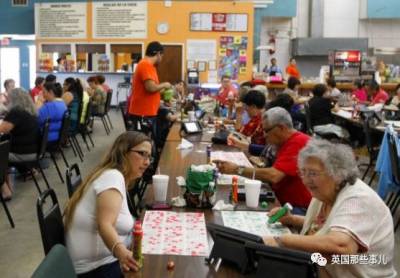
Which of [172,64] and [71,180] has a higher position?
[172,64]

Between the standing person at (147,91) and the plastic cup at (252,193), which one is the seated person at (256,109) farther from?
the plastic cup at (252,193)

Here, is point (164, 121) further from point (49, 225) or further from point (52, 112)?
point (49, 225)

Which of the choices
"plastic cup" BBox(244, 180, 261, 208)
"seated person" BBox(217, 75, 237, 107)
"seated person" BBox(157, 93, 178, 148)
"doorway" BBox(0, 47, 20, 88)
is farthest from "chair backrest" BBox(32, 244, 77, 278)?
"doorway" BBox(0, 47, 20, 88)

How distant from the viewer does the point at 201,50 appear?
12664 millimetres

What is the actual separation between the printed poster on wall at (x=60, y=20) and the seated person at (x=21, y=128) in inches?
338

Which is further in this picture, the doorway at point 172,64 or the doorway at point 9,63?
the doorway at point 9,63

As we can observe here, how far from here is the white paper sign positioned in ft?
41.3

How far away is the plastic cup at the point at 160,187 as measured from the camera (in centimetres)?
239

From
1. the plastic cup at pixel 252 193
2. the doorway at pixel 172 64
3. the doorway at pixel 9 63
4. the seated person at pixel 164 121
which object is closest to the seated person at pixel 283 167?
the plastic cup at pixel 252 193

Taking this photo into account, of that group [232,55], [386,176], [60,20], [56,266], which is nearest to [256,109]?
[386,176]

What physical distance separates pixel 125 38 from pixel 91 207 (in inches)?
446

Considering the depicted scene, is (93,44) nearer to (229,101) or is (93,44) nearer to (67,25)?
(67,25)

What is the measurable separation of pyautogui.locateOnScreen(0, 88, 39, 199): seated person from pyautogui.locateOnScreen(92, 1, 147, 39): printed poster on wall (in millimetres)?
8266

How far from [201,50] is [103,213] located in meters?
11.0
